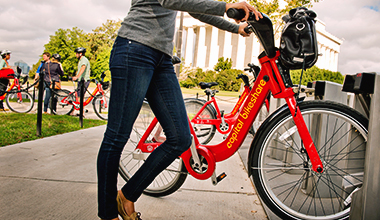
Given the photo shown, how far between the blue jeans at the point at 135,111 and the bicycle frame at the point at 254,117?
1.10 ft

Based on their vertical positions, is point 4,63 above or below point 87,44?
below

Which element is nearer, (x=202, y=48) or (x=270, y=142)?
(x=270, y=142)

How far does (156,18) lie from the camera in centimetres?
174

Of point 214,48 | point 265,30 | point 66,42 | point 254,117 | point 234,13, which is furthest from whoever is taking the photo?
point 214,48

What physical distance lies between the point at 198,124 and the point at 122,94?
12.7ft

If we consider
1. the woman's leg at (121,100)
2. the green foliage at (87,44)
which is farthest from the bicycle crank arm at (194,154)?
the green foliage at (87,44)

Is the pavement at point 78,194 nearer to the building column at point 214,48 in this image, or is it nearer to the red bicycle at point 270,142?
the red bicycle at point 270,142

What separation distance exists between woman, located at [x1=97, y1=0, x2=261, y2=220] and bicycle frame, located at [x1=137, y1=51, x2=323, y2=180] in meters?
0.34

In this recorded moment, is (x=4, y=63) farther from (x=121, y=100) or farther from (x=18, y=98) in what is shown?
(x=121, y=100)

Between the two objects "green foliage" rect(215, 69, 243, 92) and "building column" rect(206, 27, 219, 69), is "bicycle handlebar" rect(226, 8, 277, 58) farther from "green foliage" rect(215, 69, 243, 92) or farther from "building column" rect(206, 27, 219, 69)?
"building column" rect(206, 27, 219, 69)

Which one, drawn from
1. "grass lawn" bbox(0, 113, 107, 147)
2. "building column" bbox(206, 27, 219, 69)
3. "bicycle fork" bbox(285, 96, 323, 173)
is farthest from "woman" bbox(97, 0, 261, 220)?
"building column" bbox(206, 27, 219, 69)

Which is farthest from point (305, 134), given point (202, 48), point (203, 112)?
point (202, 48)

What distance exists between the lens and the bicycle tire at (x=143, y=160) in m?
2.33

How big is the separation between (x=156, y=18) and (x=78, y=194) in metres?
1.66
